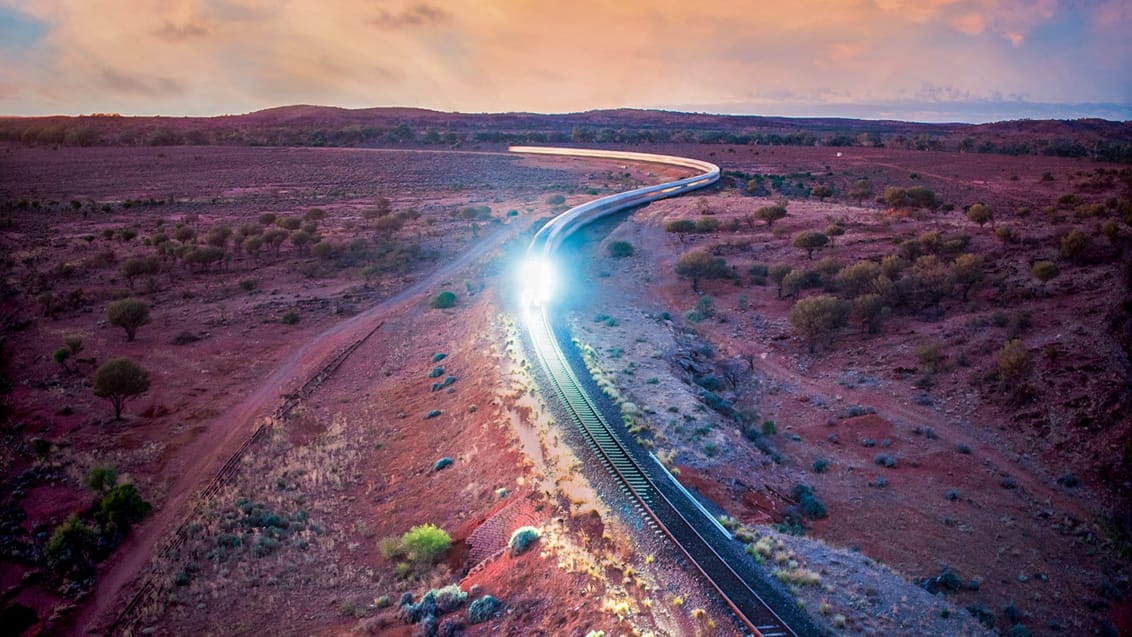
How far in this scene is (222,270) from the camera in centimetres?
3769

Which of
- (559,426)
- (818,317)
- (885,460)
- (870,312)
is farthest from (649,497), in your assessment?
(870,312)

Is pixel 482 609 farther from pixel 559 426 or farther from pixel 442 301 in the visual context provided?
pixel 442 301

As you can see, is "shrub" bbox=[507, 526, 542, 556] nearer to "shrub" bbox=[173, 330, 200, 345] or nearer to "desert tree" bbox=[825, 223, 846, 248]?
"shrub" bbox=[173, 330, 200, 345]

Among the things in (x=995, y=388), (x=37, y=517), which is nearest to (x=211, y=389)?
(x=37, y=517)

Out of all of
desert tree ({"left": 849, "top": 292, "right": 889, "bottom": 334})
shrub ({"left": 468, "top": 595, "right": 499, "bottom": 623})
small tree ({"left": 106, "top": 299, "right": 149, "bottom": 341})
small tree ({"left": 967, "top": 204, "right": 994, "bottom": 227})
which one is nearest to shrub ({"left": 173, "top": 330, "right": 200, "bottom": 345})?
small tree ({"left": 106, "top": 299, "right": 149, "bottom": 341})

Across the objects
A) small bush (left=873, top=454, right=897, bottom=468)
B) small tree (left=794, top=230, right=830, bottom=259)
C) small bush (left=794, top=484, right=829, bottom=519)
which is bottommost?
small bush (left=873, top=454, right=897, bottom=468)

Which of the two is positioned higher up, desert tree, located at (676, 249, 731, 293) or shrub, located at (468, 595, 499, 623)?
desert tree, located at (676, 249, 731, 293)

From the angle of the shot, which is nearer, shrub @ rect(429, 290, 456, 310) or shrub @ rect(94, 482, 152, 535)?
shrub @ rect(94, 482, 152, 535)

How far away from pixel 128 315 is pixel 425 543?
21.0m

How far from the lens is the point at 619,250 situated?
39.0 metres

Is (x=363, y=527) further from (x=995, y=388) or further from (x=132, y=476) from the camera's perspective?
(x=995, y=388)

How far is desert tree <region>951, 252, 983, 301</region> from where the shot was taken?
2878 cm

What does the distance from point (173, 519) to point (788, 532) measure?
47.9ft

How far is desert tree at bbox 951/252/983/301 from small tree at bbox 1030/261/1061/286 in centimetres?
202
